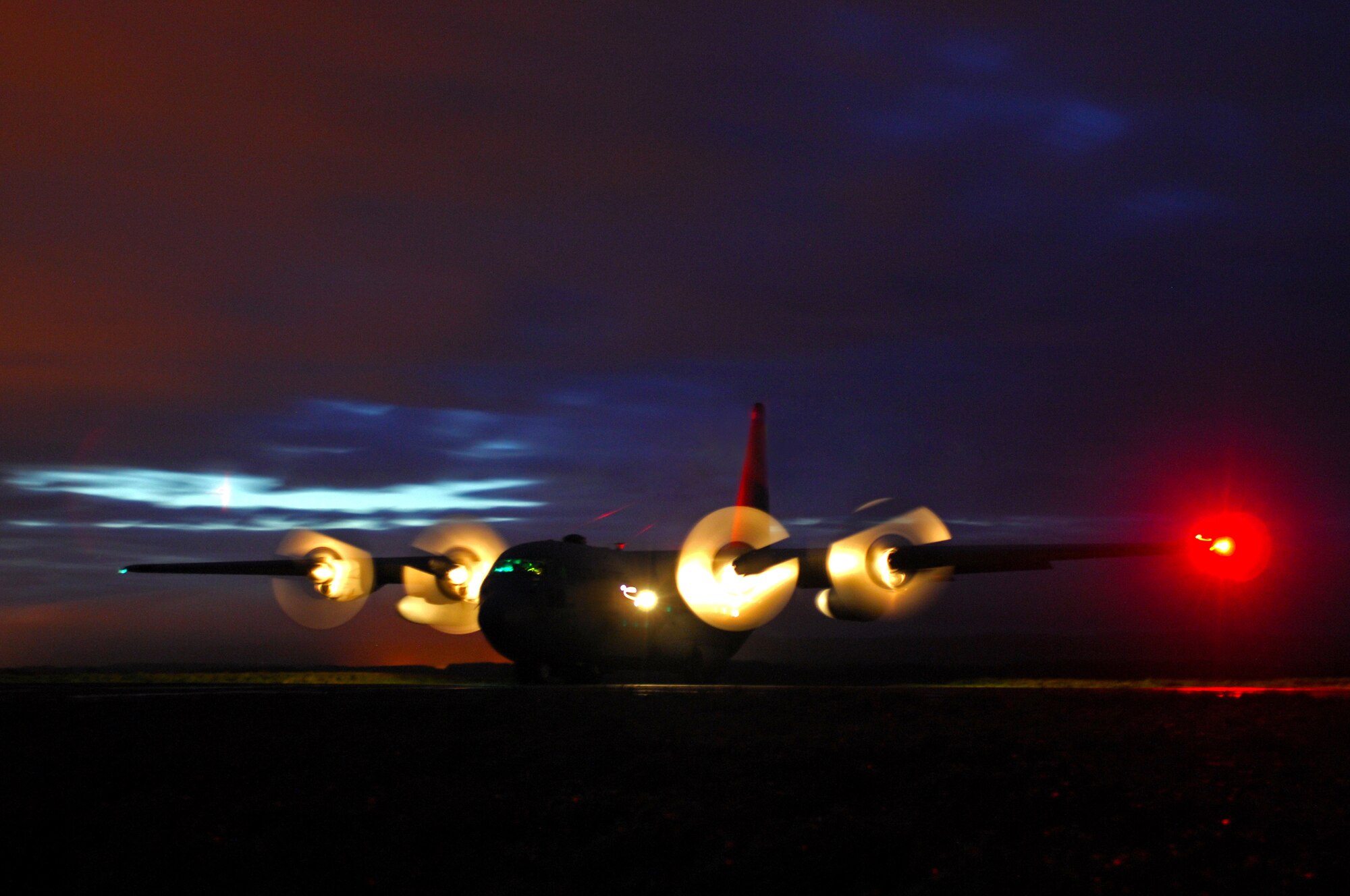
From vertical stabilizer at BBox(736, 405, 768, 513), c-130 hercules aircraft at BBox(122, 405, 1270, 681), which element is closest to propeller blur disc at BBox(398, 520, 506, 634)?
c-130 hercules aircraft at BBox(122, 405, 1270, 681)

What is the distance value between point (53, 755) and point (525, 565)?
57.8ft

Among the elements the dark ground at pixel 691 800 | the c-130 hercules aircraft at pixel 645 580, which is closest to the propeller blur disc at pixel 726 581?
the c-130 hercules aircraft at pixel 645 580

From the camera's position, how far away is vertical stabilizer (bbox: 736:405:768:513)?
157 feet

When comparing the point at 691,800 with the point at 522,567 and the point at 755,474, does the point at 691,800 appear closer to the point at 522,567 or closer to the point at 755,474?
the point at 522,567

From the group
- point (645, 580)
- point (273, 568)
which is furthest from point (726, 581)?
point (273, 568)

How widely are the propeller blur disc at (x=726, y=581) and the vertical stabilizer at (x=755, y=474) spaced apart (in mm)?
7728

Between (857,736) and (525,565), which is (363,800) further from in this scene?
(525,565)

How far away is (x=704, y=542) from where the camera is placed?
37.8m

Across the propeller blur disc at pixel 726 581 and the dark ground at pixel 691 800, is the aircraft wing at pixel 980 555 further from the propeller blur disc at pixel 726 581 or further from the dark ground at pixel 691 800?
the dark ground at pixel 691 800

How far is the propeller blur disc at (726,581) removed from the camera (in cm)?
3706

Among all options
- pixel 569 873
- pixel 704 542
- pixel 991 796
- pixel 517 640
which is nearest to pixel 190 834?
pixel 569 873

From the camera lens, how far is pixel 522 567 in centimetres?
3203

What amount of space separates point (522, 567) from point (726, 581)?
28.6ft

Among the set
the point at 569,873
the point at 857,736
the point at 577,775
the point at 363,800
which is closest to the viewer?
the point at 569,873
